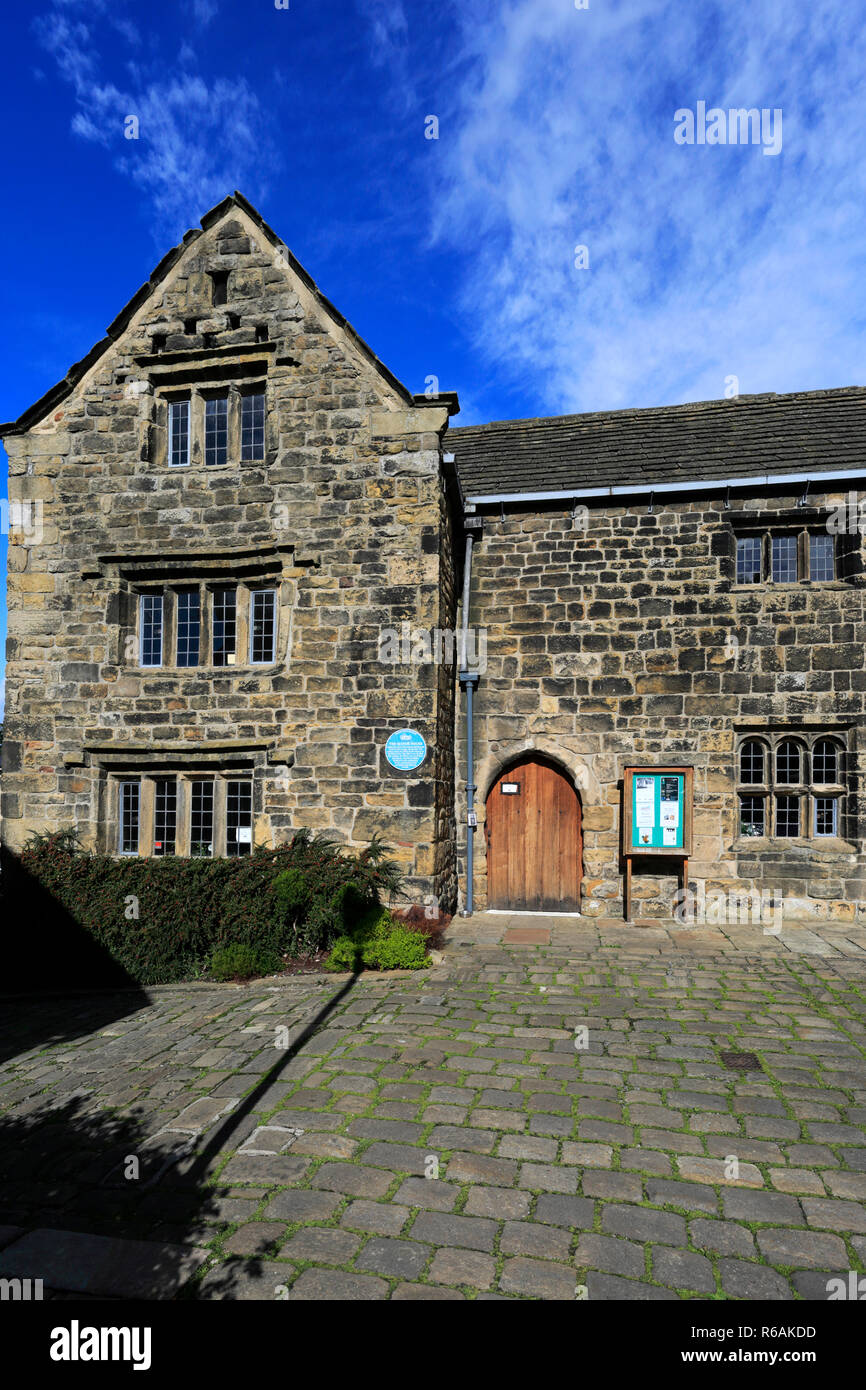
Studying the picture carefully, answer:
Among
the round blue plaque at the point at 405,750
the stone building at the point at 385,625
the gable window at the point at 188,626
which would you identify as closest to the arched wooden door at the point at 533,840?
the stone building at the point at 385,625

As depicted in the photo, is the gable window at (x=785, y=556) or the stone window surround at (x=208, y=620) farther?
the gable window at (x=785, y=556)

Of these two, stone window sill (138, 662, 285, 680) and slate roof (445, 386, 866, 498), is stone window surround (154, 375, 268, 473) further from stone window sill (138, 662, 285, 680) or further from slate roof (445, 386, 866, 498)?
slate roof (445, 386, 866, 498)

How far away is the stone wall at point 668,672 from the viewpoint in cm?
1009

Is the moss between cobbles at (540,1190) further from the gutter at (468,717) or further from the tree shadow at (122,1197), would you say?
the gutter at (468,717)

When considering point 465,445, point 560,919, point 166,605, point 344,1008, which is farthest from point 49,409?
point 560,919

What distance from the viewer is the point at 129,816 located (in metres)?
10.2

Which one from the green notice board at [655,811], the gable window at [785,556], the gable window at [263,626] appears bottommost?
the green notice board at [655,811]

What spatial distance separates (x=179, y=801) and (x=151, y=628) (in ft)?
8.21

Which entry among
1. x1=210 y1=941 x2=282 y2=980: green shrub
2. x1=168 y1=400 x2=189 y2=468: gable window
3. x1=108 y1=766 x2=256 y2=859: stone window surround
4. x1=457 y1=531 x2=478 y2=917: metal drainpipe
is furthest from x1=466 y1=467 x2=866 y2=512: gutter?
x1=210 y1=941 x2=282 y2=980: green shrub

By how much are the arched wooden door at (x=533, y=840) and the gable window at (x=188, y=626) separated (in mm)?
4812

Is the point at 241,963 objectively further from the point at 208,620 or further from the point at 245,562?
the point at 245,562
